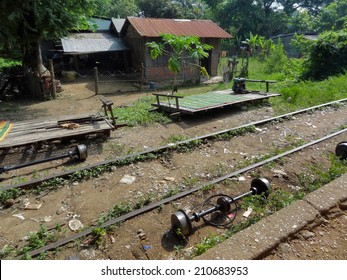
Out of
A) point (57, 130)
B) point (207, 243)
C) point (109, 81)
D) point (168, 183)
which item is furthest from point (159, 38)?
point (207, 243)

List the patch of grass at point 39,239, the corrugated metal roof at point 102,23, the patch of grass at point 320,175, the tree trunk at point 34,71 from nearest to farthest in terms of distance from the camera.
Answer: the patch of grass at point 39,239 → the patch of grass at point 320,175 → the tree trunk at point 34,71 → the corrugated metal roof at point 102,23

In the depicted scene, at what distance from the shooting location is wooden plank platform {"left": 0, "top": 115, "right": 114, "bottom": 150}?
6.09 metres

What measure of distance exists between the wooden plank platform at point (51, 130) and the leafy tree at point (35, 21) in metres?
5.63

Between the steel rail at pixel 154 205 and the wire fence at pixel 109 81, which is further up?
the wire fence at pixel 109 81

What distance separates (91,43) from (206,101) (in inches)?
533

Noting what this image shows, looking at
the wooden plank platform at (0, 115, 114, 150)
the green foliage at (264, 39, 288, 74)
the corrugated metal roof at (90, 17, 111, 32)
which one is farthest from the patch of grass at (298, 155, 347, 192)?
the corrugated metal roof at (90, 17, 111, 32)

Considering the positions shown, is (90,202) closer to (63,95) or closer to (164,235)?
(164,235)

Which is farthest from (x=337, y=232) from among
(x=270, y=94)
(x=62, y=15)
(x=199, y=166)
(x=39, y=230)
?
(x=62, y=15)

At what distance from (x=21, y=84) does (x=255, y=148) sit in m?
13.3

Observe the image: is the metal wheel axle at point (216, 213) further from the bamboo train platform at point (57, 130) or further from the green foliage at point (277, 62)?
the green foliage at point (277, 62)

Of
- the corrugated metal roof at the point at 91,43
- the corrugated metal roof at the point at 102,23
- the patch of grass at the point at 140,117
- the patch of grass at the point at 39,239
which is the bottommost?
the patch of grass at the point at 39,239

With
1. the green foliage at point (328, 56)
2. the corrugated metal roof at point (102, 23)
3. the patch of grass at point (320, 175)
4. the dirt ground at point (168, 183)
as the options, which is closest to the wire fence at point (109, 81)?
the corrugated metal roof at point (102, 23)

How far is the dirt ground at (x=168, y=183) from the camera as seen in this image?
10.9ft

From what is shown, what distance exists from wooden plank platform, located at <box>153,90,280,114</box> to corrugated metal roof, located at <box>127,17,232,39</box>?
8265 mm
